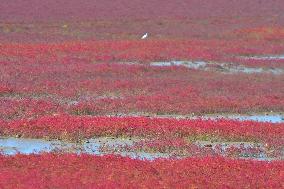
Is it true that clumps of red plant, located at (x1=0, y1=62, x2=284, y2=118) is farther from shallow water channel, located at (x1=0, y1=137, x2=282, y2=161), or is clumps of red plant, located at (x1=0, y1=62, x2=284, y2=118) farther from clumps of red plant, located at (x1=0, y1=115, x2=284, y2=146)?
shallow water channel, located at (x1=0, y1=137, x2=282, y2=161)

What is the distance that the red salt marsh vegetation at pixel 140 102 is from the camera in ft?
49.6

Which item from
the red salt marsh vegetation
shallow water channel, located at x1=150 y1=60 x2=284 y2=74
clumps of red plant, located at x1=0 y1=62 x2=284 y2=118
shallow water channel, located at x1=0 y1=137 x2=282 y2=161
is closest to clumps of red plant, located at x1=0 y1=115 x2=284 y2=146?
the red salt marsh vegetation

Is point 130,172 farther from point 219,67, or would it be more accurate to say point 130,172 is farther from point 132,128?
point 219,67

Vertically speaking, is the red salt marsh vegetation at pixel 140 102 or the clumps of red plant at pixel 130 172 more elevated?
the clumps of red plant at pixel 130 172

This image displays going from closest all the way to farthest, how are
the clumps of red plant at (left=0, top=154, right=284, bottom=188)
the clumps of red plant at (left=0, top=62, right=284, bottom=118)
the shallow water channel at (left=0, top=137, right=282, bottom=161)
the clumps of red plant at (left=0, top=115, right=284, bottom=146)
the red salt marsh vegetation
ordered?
the clumps of red plant at (left=0, top=154, right=284, bottom=188) → the red salt marsh vegetation → the shallow water channel at (left=0, top=137, right=282, bottom=161) → the clumps of red plant at (left=0, top=115, right=284, bottom=146) → the clumps of red plant at (left=0, top=62, right=284, bottom=118)

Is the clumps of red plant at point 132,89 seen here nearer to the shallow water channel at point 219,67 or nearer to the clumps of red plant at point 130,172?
the shallow water channel at point 219,67

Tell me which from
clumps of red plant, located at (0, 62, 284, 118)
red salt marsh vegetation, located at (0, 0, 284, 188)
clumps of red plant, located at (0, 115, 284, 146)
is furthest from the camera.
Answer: clumps of red plant, located at (0, 62, 284, 118)

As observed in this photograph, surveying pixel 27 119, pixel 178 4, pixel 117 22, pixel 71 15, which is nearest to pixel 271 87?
pixel 27 119

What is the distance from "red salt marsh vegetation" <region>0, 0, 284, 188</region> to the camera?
1513 cm

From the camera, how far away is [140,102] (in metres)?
23.9

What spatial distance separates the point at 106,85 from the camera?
2722 centimetres

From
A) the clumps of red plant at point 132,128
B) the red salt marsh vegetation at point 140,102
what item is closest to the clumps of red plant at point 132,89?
the red salt marsh vegetation at point 140,102

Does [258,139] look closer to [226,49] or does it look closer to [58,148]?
[58,148]

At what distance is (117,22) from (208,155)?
3936cm
